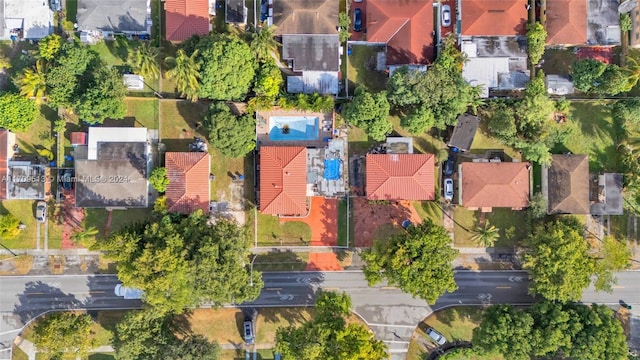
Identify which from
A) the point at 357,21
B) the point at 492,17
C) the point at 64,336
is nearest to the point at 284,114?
the point at 357,21

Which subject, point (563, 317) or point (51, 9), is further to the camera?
point (51, 9)

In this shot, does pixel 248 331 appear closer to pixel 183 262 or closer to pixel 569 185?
pixel 183 262

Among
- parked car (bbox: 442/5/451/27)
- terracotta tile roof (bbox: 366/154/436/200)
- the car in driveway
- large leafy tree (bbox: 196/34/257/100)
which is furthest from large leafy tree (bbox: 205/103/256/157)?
parked car (bbox: 442/5/451/27)

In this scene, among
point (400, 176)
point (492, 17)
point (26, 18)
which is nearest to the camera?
point (400, 176)

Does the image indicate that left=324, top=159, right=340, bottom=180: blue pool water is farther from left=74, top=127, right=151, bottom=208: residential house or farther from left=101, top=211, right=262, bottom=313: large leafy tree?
left=74, top=127, right=151, bottom=208: residential house

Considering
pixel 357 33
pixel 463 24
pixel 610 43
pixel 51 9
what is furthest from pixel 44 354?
pixel 610 43

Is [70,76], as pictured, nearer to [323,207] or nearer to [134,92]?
[134,92]
